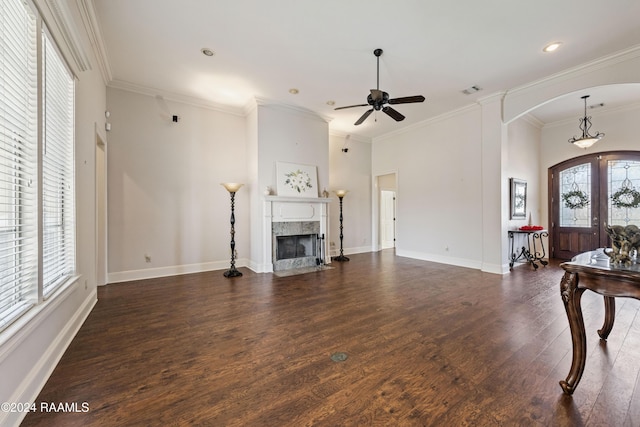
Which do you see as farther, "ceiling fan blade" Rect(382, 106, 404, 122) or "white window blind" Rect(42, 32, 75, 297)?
"ceiling fan blade" Rect(382, 106, 404, 122)

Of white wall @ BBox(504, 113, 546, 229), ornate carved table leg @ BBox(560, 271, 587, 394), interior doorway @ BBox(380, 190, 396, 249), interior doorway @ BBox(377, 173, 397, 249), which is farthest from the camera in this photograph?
interior doorway @ BBox(380, 190, 396, 249)

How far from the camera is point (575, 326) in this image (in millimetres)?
1814

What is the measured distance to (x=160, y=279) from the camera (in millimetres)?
4688

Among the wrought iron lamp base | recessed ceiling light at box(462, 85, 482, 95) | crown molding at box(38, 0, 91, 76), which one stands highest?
recessed ceiling light at box(462, 85, 482, 95)

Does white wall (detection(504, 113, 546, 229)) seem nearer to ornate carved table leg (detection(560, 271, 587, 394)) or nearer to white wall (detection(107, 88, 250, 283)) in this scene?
ornate carved table leg (detection(560, 271, 587, 394))

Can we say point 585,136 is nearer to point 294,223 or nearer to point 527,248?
point 527,248

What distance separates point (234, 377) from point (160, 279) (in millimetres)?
3500

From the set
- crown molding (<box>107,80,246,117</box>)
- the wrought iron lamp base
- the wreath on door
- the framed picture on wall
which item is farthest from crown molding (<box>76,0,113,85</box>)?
the wreath on door

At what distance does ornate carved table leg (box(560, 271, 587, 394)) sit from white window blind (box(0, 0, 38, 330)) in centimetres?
345

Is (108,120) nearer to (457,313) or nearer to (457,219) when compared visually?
(457,313)

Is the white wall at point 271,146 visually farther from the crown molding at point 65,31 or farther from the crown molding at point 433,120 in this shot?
the crown molding at point 65,31

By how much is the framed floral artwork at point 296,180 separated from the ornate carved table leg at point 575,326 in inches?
178

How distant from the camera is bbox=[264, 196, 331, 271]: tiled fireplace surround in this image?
5.32 meters

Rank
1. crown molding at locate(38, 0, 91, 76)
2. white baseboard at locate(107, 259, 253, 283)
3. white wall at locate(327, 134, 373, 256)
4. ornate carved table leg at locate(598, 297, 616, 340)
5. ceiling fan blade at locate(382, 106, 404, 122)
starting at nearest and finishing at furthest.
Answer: crown molding at locate(38, 0, 91, 76) → ornate carved table leg at locate(598, 297, 616, 340) → ceiling fan blade at locate(382, 106, 404, 122) → white baseboard at locate(107, 259, 253, 283) → white wall at locate(327, 134, 373, 256)
